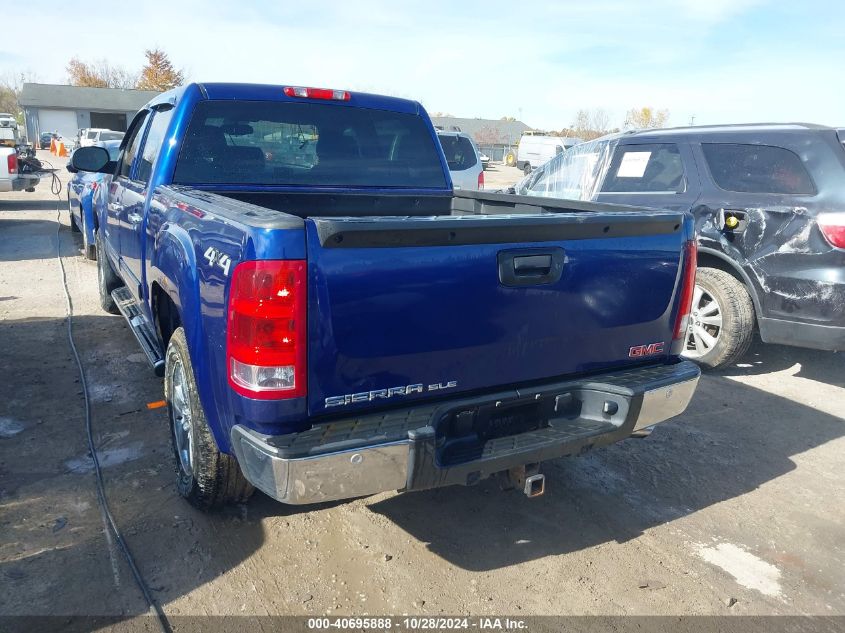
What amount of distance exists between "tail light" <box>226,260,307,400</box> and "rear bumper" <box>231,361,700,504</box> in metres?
0.19

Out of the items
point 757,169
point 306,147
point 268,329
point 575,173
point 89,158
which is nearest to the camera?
point 268,329

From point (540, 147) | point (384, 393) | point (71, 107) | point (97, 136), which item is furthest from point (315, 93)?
point (71, 107)

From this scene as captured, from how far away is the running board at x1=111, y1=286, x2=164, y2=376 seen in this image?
3757 mm

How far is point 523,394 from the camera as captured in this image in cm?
273

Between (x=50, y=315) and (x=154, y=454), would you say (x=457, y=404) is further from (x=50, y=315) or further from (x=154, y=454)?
(x=50, y=315)

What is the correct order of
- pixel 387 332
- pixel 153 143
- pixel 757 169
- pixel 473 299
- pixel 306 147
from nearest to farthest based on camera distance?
pixel 387 332 → pixel 473 299 → pixel 306 147 → pixel 153 143 → pixel 757 169

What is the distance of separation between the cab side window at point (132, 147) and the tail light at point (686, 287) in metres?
3.69

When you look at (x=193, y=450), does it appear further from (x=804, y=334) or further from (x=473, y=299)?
(x=804, y=334)

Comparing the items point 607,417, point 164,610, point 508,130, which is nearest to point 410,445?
point 607,417

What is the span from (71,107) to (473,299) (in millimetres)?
68182

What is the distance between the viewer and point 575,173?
702cm

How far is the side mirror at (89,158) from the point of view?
16.5 ft

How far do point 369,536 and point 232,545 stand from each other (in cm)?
63

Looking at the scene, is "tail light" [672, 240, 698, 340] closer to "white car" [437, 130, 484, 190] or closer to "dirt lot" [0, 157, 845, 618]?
"dirt lot" [0, 157, 845, 618]
